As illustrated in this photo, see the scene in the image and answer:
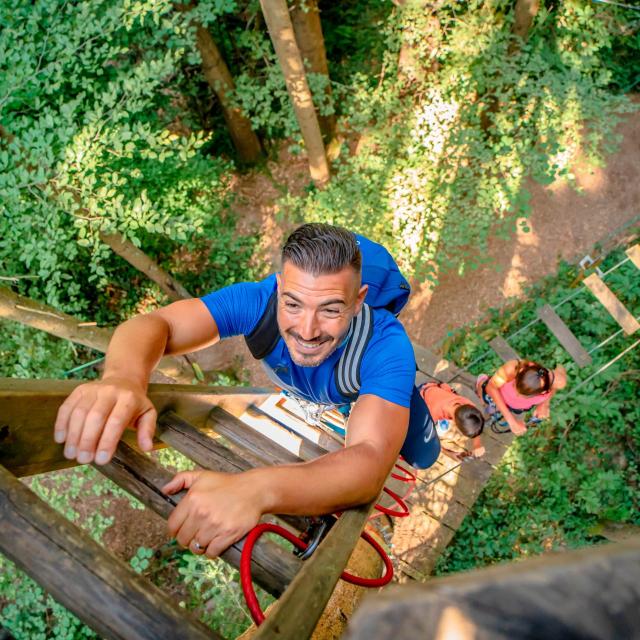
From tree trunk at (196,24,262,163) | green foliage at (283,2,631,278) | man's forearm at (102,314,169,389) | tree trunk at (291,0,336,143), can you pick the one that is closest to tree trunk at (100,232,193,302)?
green foliage at (283,2,631,278)

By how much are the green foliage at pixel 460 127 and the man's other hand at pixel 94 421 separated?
5.51m

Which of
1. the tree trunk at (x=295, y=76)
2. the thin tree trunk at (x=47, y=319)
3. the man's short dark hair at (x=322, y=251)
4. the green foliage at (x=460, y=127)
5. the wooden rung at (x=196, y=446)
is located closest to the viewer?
the wooden rung at (x=196, y=446)

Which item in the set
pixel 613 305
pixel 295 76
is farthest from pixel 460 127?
pixel 613 305

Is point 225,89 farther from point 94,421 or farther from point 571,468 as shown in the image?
point 571,468

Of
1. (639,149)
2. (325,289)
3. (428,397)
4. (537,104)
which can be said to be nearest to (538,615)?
(325,289)

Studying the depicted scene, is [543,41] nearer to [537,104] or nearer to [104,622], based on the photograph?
[537,104]

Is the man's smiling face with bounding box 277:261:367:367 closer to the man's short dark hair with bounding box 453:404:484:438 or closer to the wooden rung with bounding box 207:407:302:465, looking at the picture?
the wooden rung with bounding box 207:407:302:465

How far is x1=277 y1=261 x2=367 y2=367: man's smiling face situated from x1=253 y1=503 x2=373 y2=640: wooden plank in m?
0.89

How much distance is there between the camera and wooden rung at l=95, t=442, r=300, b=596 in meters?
1.34

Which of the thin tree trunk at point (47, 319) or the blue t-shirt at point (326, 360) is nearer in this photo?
the blue t-shirt at point (326, 360)

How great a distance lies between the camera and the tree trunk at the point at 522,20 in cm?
618

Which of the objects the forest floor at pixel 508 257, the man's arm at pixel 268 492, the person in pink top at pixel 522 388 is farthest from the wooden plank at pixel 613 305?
the man's arm at pixel 268 492

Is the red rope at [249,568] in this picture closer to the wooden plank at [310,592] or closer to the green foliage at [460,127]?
the wooden plank at [310,592]

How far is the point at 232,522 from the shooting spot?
4.21 feet
